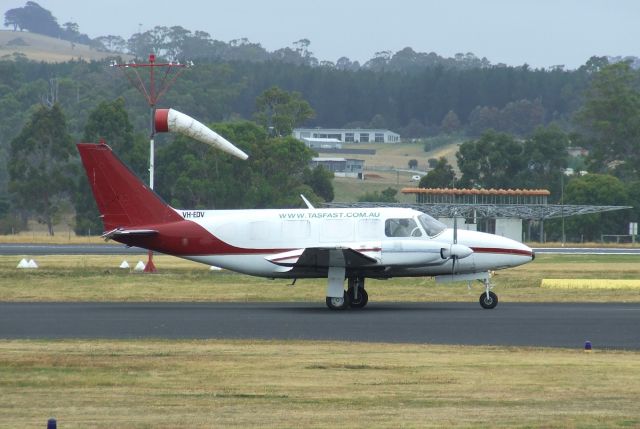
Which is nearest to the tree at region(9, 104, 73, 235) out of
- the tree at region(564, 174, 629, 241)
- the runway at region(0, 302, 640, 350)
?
the tree at region(564, 174, 629, 241)

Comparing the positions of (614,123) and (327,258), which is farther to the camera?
(614,123)

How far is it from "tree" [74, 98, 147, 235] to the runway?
5466 centimetres

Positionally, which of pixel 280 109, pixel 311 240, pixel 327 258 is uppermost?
pixel 280 109

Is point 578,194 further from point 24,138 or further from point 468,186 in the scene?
point 24,138

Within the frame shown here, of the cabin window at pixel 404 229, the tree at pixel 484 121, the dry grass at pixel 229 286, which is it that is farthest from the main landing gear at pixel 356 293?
the tree at pixel 484 121

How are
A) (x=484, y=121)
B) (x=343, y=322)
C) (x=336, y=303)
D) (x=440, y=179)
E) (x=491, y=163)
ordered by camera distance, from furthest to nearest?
(x=484, y=121) < (x=491, y=163) < (x=440, y=179) < (x=336, y=303) < (x=343, y=322)

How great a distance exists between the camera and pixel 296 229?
3048cm

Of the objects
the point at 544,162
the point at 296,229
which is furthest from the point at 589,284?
the point at 544,162

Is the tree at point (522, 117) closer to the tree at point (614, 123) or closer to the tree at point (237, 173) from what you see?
the tree at point (614, 123)

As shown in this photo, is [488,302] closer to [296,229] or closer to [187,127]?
[296,229]

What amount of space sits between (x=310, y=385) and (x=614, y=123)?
311 feet

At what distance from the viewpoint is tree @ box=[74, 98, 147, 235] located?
85.0 metres

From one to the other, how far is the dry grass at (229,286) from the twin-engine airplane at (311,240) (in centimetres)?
265

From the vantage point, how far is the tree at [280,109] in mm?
104625
